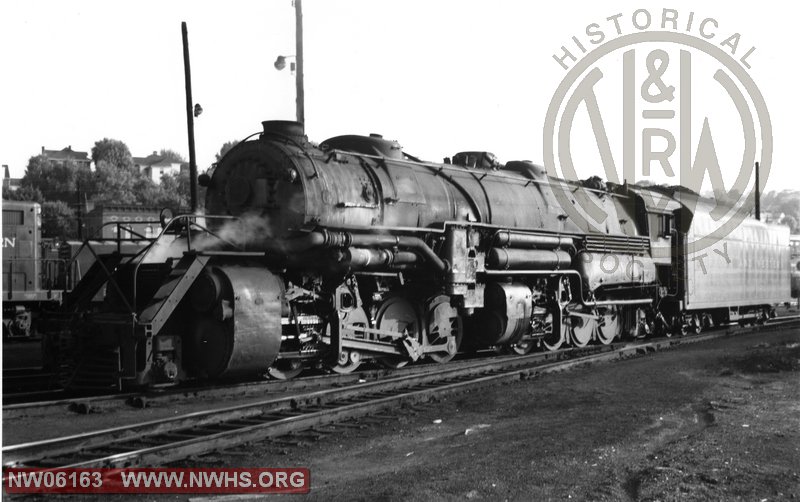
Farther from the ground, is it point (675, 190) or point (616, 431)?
point (675, 190)

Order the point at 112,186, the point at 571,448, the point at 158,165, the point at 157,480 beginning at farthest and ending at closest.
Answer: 1. the point at 158,165
2. the point at 112,186
3. the point at 571,448
4. the point at 157,480

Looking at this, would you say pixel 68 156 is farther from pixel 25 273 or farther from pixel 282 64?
pixel 282 64

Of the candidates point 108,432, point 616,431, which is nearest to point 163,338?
point 108,432

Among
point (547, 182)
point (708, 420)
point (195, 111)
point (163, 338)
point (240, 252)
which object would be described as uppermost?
point (195, 111)

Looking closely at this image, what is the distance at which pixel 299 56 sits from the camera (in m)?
18.1

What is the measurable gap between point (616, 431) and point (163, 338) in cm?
569

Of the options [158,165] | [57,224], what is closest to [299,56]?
[57,224]

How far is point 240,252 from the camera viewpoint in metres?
10.2

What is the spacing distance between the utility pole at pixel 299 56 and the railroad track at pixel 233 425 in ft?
29.0

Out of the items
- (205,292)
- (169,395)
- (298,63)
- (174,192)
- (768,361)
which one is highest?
(174,192)

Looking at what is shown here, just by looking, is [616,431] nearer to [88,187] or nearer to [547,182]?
[547,182]

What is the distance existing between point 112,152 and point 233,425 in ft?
336

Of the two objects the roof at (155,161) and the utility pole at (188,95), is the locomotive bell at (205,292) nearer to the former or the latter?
the utility pole at (188,95)

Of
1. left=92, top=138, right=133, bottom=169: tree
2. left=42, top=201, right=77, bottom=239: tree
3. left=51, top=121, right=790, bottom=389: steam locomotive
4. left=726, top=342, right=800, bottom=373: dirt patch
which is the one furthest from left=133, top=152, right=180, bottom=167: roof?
left=726, top=342, right=800, bottom=373: dirt patch
